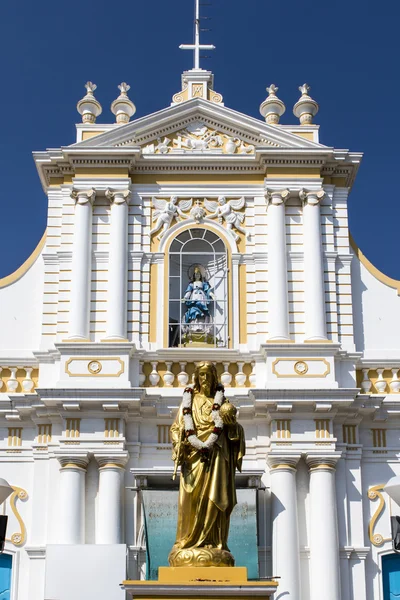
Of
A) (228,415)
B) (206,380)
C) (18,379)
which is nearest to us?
(228,415)

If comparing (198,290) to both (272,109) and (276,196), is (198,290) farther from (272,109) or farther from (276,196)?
(272,109)

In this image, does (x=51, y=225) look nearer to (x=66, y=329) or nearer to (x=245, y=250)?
(x=66, y=329)

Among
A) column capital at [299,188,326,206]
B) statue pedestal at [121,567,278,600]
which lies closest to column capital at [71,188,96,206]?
column capital at [299,188,326,206]

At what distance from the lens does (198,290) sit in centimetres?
1727

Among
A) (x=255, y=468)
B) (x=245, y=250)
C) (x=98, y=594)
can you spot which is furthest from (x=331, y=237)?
(x=98, y=594)

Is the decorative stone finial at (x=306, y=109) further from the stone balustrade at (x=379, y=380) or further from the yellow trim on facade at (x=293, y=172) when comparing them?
the stone balustrade at (x=379, y=380)

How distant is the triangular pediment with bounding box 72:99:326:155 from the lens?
1767 centimetres

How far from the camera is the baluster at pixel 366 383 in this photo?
54.3 ft

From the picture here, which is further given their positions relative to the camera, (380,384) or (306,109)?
(306,109)

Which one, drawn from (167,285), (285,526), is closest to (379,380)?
(285,526)

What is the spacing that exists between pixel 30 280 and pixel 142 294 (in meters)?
1.85

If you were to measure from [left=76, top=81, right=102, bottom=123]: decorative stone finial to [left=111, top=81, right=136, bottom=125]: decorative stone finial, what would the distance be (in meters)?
0.27

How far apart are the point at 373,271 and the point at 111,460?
5.24 m

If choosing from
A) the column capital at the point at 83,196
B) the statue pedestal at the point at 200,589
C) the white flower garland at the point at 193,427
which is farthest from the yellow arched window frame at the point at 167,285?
the statue pedestal at the point at 200,589
